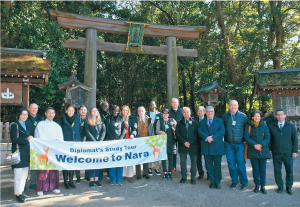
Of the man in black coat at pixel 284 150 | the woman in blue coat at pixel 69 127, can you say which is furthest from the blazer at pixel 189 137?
the woman in blue coat at pixel 69 127

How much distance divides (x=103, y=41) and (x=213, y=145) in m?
5.88

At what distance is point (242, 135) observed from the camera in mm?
4637

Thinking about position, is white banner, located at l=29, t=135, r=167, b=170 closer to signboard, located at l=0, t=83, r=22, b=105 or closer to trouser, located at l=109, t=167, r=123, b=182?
trouser, located at l=109, t=167, r=123, b=182

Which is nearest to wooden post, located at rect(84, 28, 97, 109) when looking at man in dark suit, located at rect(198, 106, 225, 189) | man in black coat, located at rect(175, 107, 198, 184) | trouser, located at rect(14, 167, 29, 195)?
trouser, located at rect(14, 167, 29, 195)

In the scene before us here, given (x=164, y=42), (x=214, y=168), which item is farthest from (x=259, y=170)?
(x=164, y=42)

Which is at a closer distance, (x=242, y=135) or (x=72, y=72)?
(x=242, y=135)

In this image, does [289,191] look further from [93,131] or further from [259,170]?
[93,131]

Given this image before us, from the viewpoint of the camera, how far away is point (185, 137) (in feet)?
16.4

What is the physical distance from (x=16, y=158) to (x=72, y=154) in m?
1.04

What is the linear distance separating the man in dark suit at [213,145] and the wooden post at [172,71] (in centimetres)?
383

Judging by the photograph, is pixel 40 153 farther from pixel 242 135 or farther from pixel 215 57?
pixel 215 57

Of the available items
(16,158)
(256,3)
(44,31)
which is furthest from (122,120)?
(256,3)

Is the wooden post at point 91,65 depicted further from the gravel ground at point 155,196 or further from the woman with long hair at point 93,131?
the gravel ground at point 155,196

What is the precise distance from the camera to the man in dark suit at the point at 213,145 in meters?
4.65
